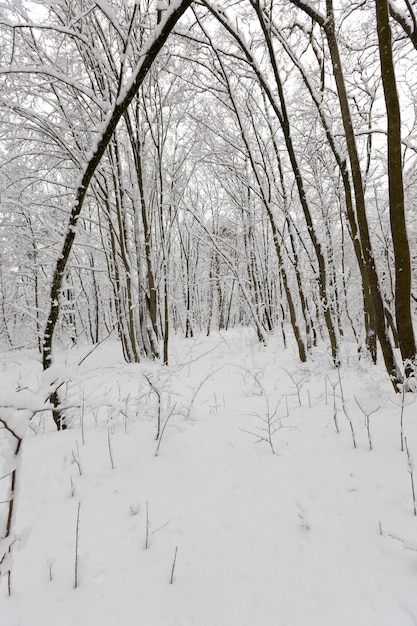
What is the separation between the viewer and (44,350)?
2662 millimetres

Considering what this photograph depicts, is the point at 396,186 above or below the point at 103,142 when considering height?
below

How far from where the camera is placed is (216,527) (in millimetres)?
1470

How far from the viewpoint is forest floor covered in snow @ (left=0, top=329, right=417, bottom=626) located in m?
1.06

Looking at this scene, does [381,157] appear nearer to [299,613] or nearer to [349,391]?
[349,391]

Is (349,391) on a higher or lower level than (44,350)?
lower

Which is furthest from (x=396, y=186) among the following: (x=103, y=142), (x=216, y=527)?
(x=216, y=527)

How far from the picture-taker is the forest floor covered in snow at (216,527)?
3.49 ft

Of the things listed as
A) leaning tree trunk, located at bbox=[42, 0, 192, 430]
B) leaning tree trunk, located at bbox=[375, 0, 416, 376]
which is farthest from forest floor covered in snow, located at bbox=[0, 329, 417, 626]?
leaning tree trunk, located at bbox=[375, 0, 416, 376]

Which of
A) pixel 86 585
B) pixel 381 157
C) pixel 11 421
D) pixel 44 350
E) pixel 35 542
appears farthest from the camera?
pixel 381 157

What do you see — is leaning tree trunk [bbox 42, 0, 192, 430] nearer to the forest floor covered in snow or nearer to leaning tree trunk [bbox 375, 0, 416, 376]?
the forest floor covered in snow

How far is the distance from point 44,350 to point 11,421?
2.13 m

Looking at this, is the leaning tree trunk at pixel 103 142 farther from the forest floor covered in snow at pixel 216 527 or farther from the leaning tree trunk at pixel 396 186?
the leaning tree trunk at pixel 396 186

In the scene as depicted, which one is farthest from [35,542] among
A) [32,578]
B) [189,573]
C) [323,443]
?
[323,443]

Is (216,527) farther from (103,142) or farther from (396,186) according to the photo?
(396,186)
